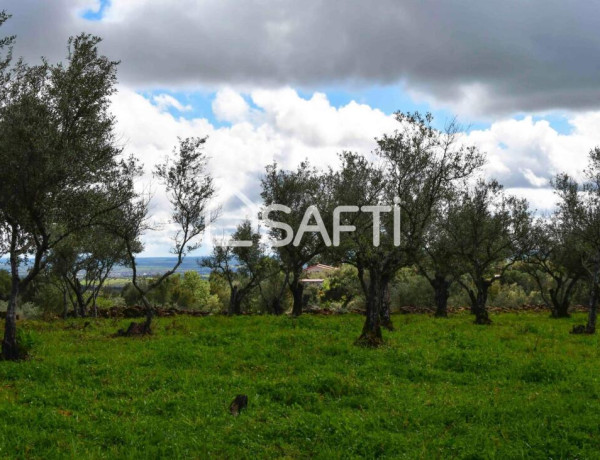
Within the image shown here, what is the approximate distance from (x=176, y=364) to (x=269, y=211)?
21.0 m

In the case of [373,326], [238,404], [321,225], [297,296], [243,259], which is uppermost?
[321,225]

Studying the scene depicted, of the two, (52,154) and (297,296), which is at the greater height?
(52,154)

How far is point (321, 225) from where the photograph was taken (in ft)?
115

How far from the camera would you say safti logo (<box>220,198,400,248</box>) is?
29.0m

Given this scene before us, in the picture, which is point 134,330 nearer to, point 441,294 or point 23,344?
point 23,344

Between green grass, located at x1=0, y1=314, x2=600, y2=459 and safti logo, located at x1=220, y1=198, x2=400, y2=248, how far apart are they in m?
7.21

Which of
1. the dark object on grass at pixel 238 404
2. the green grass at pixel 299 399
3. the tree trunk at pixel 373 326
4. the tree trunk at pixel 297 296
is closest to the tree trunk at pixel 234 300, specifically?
the tree trunk at pixel 297 296

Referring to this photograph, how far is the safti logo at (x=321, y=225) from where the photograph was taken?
2902 centimetres

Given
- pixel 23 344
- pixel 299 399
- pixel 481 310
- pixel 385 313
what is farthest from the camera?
pixel 481 310

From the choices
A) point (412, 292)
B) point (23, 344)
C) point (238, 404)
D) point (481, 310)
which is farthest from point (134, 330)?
point (412, 292)

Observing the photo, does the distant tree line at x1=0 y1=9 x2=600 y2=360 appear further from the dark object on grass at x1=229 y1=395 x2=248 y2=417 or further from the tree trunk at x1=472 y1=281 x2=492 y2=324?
the dark object on grass at x1=229 y1=395 x2=248 y2=417

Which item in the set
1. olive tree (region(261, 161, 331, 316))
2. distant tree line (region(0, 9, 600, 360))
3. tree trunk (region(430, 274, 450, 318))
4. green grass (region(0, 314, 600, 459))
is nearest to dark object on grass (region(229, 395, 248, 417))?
green grass (region(0, 314, 600, 459))

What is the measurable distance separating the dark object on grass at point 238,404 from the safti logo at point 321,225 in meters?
14.5

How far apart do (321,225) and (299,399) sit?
67.5ft
